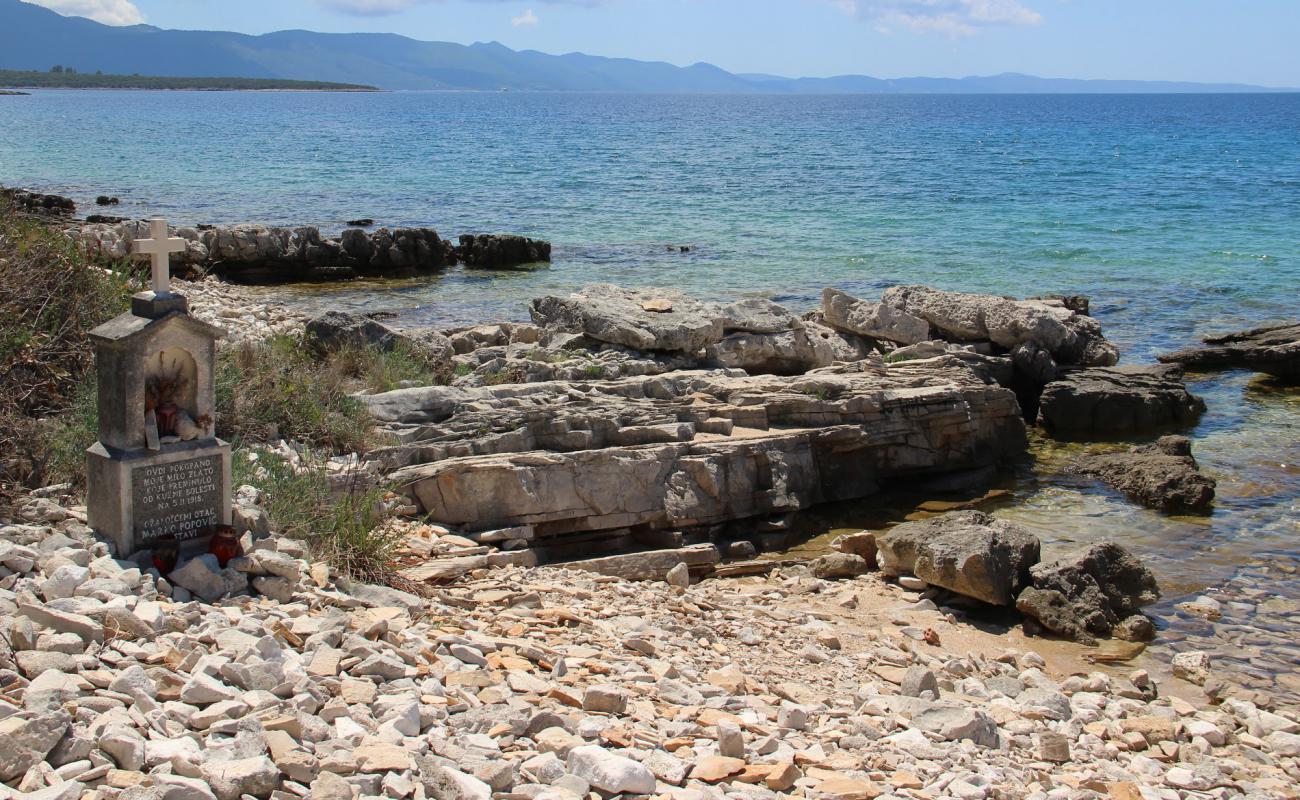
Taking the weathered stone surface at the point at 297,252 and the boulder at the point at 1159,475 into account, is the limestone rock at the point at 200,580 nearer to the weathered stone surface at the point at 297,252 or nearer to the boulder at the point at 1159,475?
the boulder at the point at 1159,475

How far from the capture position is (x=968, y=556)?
10453mm

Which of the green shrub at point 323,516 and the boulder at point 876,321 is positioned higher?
the boulder at point 876,321

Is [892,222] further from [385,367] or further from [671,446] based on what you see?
[671,446]

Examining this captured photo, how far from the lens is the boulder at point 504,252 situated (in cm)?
3206

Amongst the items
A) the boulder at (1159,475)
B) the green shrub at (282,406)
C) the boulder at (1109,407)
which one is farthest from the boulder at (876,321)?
the green shrub at (282,406)

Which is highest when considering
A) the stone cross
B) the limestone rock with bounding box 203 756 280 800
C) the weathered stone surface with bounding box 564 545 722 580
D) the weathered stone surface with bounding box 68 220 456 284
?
the stone cross

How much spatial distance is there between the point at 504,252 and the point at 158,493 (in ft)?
82.9

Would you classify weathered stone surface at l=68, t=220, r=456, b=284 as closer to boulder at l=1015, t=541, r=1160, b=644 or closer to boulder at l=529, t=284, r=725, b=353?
boulder at l=529, t=284, r=725, b=353

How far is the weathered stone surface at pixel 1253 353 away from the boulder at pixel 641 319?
32.3 feet

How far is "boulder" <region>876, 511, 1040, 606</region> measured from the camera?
10445mm

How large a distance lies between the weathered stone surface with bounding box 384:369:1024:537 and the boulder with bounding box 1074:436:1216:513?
1.48 m

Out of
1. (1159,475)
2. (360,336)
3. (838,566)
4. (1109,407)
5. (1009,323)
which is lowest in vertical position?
(838,566)

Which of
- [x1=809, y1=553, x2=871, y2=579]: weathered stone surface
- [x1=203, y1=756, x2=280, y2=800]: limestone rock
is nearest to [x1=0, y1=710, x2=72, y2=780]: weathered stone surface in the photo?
[x1=203, y1=756, x2=280, y2=800]: limestone rock

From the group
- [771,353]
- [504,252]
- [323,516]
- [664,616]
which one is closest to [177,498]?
[323,516]
